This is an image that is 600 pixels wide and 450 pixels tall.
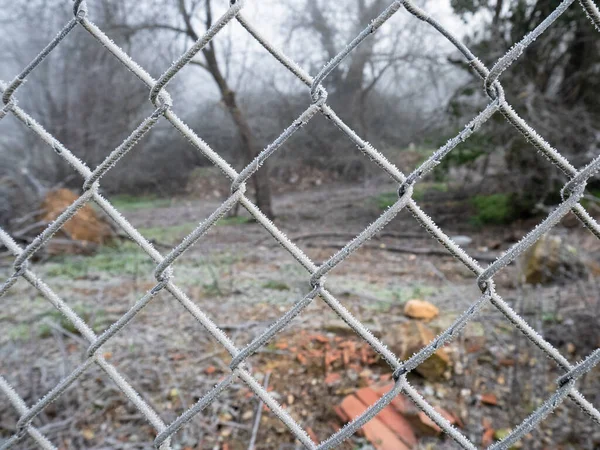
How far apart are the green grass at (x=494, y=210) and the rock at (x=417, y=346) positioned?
14.1ft

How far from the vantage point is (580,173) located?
0.56 meters

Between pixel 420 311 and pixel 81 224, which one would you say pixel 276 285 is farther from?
pixel 81 224

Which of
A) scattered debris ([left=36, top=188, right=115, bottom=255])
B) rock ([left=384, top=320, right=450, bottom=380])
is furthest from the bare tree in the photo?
rock ([left=384, top=320, right=450, bottom=380])

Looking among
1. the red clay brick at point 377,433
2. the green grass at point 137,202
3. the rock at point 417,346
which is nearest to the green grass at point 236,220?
the green grass at point 137,202

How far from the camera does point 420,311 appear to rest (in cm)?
262

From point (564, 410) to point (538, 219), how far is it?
4466 mm

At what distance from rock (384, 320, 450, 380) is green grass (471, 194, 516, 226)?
4.31m

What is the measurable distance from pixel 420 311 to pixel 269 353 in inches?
40.1

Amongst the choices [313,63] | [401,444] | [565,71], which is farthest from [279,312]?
[313,63]

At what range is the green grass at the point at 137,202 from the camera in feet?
30.8

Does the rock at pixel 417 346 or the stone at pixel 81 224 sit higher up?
the stone at pixel 81 224

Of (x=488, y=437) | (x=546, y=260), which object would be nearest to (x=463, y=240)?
(x=546, y=260)

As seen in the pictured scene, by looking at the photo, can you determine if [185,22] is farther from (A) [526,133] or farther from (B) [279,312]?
(A) [526,133]

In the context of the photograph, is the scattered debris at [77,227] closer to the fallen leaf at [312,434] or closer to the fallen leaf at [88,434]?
the fallen leaf at [88,434]
